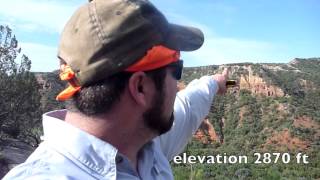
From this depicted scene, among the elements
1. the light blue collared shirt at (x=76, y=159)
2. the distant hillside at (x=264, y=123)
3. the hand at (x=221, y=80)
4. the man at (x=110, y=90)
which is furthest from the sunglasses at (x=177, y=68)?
the distant hillside at (x=264, y=123)

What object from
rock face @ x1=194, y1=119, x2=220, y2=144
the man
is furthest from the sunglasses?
rock face @ x1=194, y1=119, x2=220, y2=144

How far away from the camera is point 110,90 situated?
3.69 ft

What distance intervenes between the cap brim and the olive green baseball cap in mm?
63

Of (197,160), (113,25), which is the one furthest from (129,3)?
(197,160)

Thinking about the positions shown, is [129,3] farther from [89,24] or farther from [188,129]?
[188,129]

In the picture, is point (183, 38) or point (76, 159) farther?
point (183, 38)

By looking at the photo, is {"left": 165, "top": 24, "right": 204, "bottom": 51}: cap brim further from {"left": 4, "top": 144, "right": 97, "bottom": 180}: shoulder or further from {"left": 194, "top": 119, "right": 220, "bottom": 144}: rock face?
{"left": 194, "top": 119, "right": 220, "bottom": 144}: rock face

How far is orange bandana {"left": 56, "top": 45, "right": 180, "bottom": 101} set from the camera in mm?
1143

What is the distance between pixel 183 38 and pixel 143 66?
0.17m

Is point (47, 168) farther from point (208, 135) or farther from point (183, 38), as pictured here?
point (208, 135)

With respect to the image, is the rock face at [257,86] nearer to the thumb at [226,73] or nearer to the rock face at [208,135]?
the rock face at [208,135]

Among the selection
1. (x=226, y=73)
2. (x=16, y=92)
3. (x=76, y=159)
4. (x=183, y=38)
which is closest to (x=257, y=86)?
(x=16, y=92)

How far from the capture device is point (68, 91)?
3.81 ft

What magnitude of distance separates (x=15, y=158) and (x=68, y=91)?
53.5 ft
